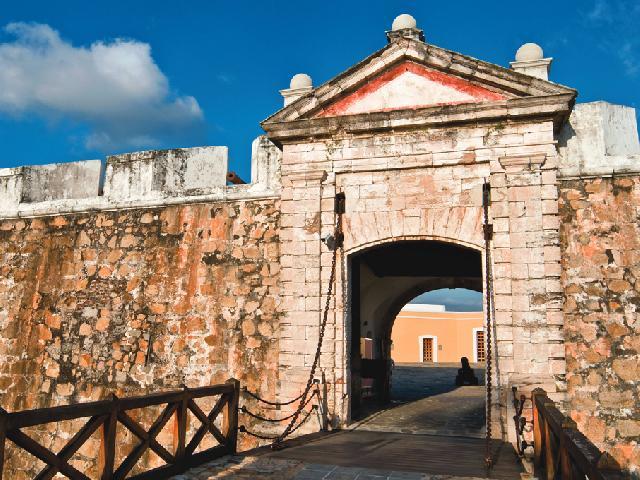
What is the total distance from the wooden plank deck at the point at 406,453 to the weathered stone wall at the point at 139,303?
4.50 feet

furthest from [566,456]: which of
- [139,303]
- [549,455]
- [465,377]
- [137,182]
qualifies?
[465,377]

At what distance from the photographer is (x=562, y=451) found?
348 cm

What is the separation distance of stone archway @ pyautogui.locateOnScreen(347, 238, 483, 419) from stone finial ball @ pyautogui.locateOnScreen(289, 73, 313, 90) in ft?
7.51

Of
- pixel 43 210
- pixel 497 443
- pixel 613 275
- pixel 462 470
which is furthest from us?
pixel 43 210

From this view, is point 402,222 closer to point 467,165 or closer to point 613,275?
point 467,165

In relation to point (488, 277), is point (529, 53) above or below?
above

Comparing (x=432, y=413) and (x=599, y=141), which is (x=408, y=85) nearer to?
(x=599, y=141)

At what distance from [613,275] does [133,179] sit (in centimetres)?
604

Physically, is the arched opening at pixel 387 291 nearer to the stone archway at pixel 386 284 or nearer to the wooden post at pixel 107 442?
the stone archway at pixel 386 284

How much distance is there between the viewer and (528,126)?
6223 mm

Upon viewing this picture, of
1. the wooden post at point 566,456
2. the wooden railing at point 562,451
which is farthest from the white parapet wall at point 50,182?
the wooden post at point 566,456

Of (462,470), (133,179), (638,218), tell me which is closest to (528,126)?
(638,218)

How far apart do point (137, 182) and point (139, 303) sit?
1.67 m

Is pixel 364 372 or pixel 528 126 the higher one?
pixel 528 126
